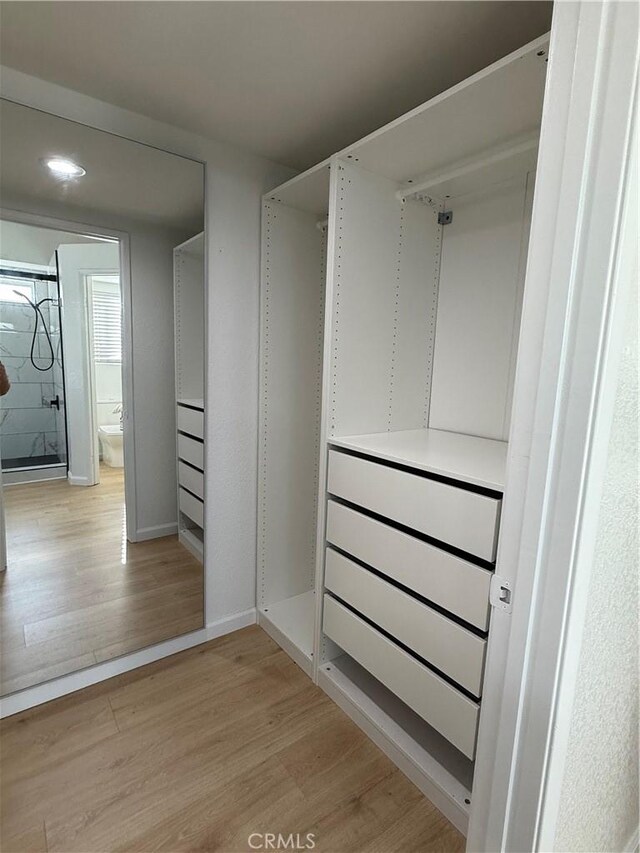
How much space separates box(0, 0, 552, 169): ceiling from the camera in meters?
1.13

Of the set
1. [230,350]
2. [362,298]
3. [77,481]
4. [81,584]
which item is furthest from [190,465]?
[362,298]

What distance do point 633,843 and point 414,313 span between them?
1769mm

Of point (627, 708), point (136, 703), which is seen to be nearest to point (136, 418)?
point (136, 703)

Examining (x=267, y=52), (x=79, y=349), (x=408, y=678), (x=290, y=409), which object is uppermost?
(x=267, y=52)

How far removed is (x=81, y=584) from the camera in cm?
183

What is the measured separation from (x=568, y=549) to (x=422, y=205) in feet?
5.09

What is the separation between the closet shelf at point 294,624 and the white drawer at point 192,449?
2.73ft

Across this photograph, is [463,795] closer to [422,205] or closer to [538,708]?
[538,708]

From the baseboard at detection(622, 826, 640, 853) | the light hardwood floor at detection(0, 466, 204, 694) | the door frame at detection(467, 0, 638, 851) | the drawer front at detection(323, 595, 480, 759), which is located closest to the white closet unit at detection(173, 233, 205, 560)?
the light hardwood floor at detection(0, 466, 204, 694)

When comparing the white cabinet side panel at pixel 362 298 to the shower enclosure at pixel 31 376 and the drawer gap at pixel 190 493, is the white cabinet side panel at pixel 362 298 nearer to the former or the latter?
the drawer gap at pixel 190 493

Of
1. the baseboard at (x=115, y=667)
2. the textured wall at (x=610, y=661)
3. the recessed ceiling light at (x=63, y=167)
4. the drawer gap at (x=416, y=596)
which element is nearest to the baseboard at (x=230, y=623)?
the baseboard at (x=115, y=667)

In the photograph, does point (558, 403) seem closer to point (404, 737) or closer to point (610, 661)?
point (610, 661)

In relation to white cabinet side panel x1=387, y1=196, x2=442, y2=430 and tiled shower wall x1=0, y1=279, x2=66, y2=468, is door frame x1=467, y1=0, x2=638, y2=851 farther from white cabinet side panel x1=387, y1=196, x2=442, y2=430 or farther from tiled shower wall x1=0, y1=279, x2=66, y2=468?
tiled shower wall x1=0, y1=279, x2=66, y2=468

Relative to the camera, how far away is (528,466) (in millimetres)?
648
